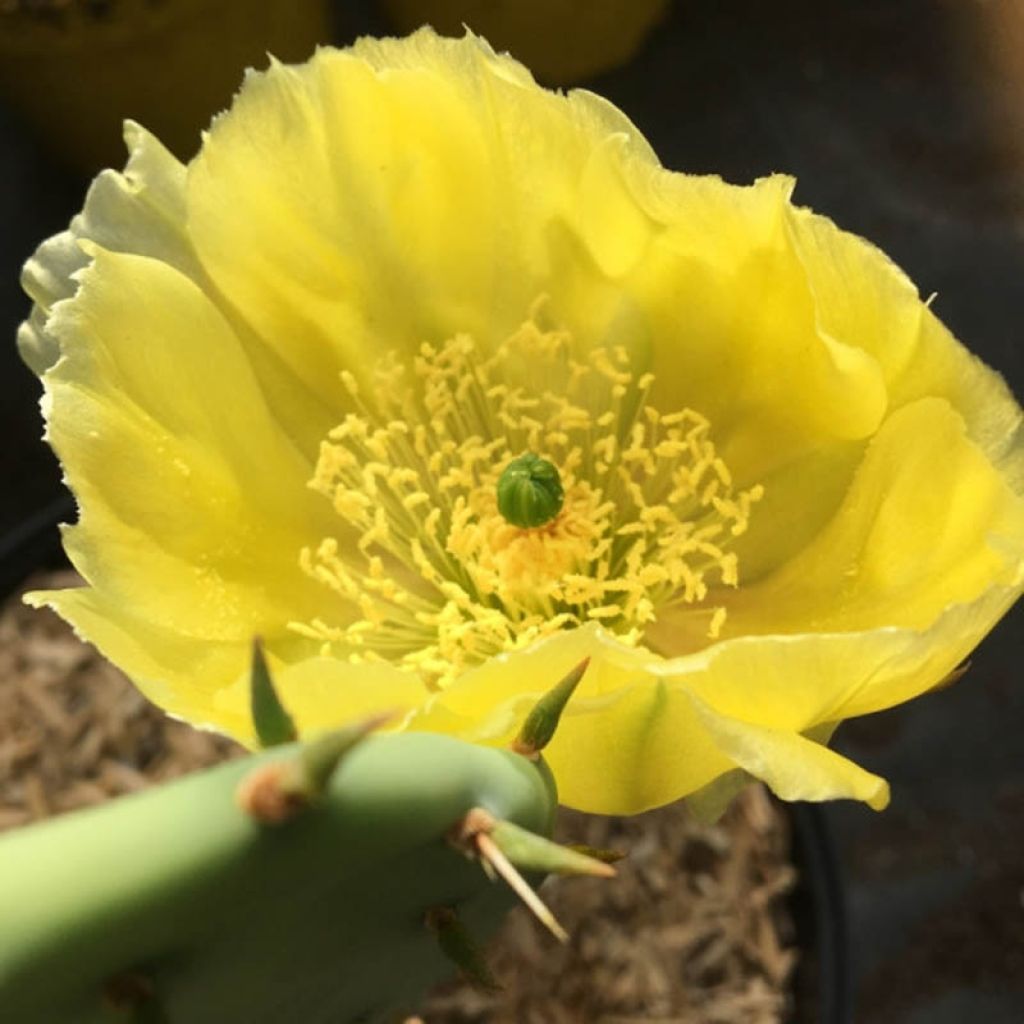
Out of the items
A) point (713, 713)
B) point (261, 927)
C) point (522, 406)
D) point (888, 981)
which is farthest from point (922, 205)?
point (261, 927)

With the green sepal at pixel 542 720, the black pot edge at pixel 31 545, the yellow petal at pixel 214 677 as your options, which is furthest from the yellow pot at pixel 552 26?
the green sepal at pixel 542 720

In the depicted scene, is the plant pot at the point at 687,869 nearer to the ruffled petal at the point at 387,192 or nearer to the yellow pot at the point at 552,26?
the ruffled petal at the point at 387,192

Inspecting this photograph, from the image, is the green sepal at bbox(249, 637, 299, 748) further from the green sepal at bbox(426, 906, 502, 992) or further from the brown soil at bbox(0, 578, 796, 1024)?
the brown soil at bbox(0, 578, 796, 1024)

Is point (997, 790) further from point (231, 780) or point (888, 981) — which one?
point (231, 780)

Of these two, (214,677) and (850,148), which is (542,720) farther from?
(850,148)

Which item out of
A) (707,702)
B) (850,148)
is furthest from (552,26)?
(707,702)

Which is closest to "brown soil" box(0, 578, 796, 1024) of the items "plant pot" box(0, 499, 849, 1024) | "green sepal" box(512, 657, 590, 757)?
"plant pot" box(0, 499, 849, 1024)
